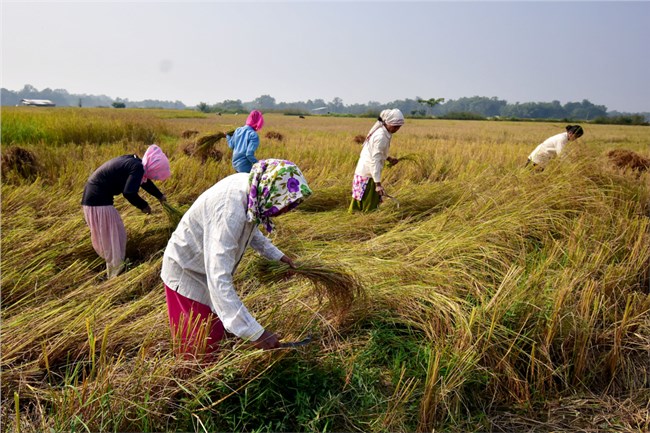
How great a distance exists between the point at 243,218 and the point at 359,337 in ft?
3.20

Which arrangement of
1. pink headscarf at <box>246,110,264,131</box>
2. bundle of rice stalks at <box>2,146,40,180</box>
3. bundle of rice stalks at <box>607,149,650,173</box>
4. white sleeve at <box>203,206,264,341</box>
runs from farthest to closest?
bundle of rice stalks at <box>607,149,650,173</box> → bundle of rice stalks at <box>2,146,40,180</box> → pink headscarf at <box>246,110,264,131</box> → white sleeve at <box>203,206,264,341</box>

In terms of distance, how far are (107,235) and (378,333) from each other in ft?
6.92

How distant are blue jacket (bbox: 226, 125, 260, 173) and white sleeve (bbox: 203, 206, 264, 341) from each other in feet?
9.42

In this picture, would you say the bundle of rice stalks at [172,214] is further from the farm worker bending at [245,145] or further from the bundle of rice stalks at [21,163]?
the bundle of rice stalks at [21,163]

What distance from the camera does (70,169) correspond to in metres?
5.16

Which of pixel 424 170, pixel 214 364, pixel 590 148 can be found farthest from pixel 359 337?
pixel 424 170

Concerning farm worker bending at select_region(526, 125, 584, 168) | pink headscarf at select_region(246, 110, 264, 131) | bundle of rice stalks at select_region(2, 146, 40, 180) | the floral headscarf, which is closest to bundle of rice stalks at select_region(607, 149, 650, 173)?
farm worker bending at select_region(526, 125, 584, 168)

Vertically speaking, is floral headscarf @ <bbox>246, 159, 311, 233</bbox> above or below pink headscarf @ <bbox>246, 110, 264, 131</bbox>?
below

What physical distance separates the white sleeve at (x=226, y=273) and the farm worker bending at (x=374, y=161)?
8.99 ft

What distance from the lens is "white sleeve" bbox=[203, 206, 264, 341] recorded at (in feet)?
4.88

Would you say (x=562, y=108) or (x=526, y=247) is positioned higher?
(x=562, y=108)

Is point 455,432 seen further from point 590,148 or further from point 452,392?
point 590,148

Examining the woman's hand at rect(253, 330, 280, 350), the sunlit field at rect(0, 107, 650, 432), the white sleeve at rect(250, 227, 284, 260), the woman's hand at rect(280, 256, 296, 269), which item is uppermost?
the white sleeve at rect(250, 227, 284, 260)

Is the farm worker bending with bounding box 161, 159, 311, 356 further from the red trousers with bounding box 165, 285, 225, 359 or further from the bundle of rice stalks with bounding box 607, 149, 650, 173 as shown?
the bundle of rice stalks with bounding box 607, 149, 650, 173
